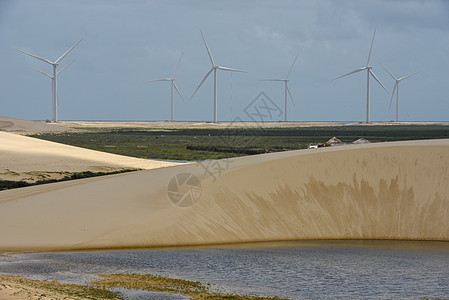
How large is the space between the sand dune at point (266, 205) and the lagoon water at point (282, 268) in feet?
6.22

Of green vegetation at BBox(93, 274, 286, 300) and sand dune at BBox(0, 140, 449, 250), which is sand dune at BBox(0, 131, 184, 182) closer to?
sand dune at BBox(0, 140, 449, 250)

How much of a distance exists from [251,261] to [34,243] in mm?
9947

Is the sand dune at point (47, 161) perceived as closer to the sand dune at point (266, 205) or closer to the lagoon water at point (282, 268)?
the sand dune at point (266, 205)

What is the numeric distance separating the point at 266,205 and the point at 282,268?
898 cm

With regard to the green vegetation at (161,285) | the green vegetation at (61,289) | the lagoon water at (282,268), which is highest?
the green vegetation at (61,289)

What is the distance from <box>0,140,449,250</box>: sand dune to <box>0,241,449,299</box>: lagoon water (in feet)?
6.22

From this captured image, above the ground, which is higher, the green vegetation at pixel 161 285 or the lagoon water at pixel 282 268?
the green vegetation at pixel 161 285

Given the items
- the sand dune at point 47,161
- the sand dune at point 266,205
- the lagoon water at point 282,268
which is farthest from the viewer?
the sand dune at point 47,161

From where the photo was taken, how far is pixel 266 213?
33.8m

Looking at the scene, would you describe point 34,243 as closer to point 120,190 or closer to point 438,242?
point 120,190

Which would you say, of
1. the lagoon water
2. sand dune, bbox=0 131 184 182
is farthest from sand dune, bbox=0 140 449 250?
sand dune, bbox=0 131 184 182

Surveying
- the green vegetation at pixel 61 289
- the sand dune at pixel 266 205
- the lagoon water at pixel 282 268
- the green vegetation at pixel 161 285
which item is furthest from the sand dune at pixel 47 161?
the green vegetation at pixel 61 289

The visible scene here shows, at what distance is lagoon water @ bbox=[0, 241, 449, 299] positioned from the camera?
71.5 feet

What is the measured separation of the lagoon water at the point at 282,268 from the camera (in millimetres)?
21797
